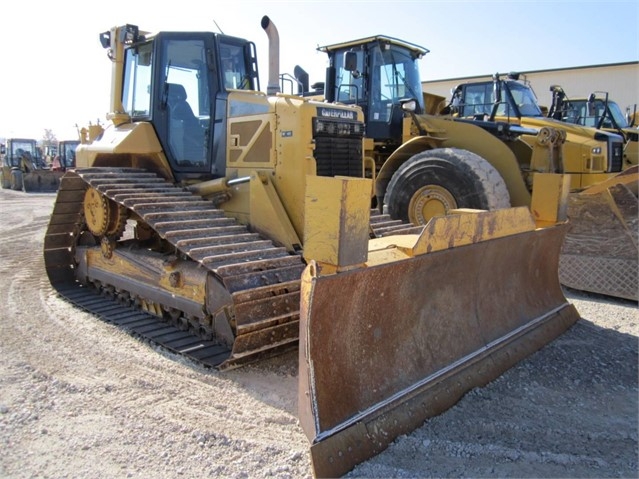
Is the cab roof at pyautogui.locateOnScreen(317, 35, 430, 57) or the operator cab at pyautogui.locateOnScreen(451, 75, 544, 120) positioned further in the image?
the operator cab at pyautogui.locateOnScreen(451, 75, 544, 120)

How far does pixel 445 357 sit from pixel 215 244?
188 centimetres

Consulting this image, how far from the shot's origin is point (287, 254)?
436 centimetres

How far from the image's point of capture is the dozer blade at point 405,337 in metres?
2.83

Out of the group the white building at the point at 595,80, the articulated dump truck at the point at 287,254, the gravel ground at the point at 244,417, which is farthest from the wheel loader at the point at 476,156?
the white building at the point at 595,80

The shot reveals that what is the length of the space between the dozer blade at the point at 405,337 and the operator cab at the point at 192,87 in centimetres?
253

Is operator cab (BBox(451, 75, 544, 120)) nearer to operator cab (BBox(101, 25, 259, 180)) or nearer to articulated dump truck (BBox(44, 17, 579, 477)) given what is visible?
articulated dump truck (BBox(44, 17, 579, 477))

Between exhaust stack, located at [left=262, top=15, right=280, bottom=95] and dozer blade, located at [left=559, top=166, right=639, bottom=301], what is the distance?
3.58 metres

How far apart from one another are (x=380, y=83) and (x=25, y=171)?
21095mm

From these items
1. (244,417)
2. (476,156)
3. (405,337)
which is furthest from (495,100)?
(244,417)

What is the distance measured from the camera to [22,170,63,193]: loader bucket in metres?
23.4

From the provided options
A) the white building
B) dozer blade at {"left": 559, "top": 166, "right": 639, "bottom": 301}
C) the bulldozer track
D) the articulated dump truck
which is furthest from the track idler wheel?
the white building

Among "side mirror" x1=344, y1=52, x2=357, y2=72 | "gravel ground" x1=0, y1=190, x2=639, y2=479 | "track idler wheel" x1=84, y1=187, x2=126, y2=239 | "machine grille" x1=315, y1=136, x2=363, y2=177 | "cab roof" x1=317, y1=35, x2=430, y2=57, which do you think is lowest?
"gravel ground" x1=0, y1=190, x2=639, y2=479

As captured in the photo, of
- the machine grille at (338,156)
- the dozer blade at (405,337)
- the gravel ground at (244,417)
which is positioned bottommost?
the gravel ground at (244,417)

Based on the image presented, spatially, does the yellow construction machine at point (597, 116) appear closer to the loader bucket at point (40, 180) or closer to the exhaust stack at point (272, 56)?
the exhaust stack at point (272, 56)
